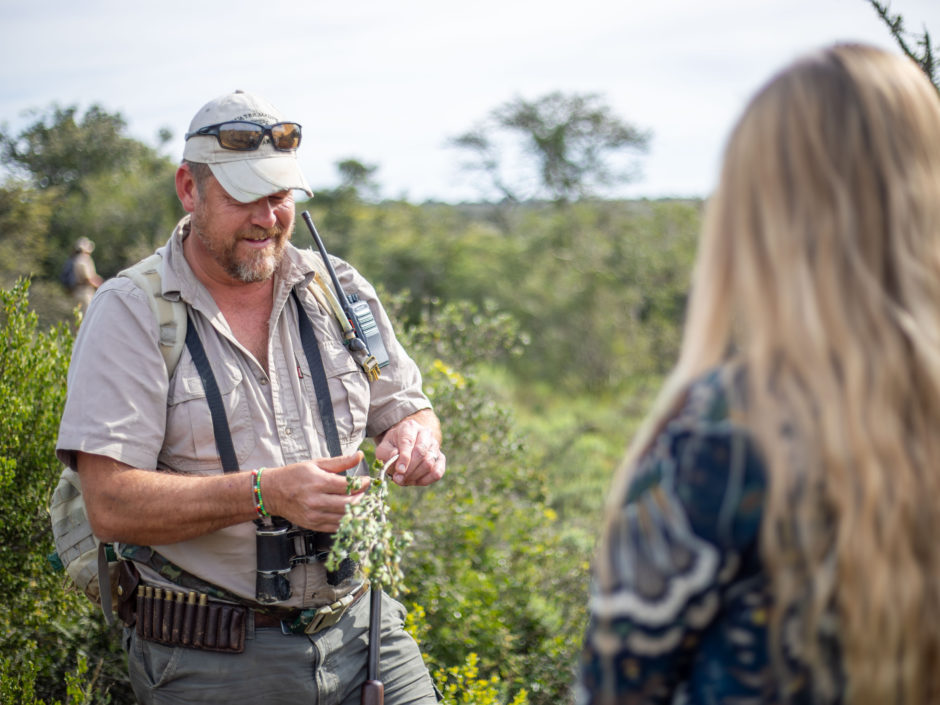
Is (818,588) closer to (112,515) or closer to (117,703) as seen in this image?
(112,515)

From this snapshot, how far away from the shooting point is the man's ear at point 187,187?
9.86 feet

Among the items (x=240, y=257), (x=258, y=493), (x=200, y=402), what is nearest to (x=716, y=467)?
(x=258, y=493)

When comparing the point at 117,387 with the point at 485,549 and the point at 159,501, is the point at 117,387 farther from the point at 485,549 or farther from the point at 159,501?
the point at 485,549

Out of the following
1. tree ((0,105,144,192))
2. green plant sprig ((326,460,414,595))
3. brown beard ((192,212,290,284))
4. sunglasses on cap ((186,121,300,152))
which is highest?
tree ((0,105,144,192))

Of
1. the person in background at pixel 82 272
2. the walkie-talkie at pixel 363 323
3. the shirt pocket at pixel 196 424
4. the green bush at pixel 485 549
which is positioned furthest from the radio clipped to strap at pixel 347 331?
the person in background at pixel 82 272

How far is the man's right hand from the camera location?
8.04 feet

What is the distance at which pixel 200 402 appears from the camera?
2.63 meters

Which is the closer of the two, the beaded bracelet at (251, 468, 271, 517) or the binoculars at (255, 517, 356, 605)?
the beaded bracelet at (251, 468, 271, 517)

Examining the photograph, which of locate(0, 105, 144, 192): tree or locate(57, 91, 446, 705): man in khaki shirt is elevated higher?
locate(0, 105, 144, 192): tree

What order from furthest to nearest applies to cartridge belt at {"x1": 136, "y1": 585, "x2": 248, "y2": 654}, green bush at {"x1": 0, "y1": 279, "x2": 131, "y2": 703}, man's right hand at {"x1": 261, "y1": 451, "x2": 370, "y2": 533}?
green bush at {"x1": 0, "y1": 279, "x2": 131, "y2": 703}, cartridge belt at {"x1": 136, "y1": 585, "x2": 248, "y2": 654}, man's right hand at {"x1": 261, "y1": 451, "x2": 370, "y2": 533}

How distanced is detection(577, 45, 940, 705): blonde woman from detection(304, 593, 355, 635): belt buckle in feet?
4.74

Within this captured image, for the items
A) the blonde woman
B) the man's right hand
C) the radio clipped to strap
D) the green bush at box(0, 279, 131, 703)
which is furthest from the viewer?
the green bush at box(0, 279, 131, 703)

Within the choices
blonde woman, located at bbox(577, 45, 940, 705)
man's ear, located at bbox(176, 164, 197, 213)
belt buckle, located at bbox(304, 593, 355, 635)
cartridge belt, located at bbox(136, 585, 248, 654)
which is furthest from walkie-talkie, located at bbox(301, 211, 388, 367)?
blonde woman, located at bbox(577, 45, 940, 705)

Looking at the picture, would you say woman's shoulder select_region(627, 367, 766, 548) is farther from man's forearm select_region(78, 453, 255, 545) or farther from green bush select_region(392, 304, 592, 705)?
green bush select_region(392, 304, 592, 705)
